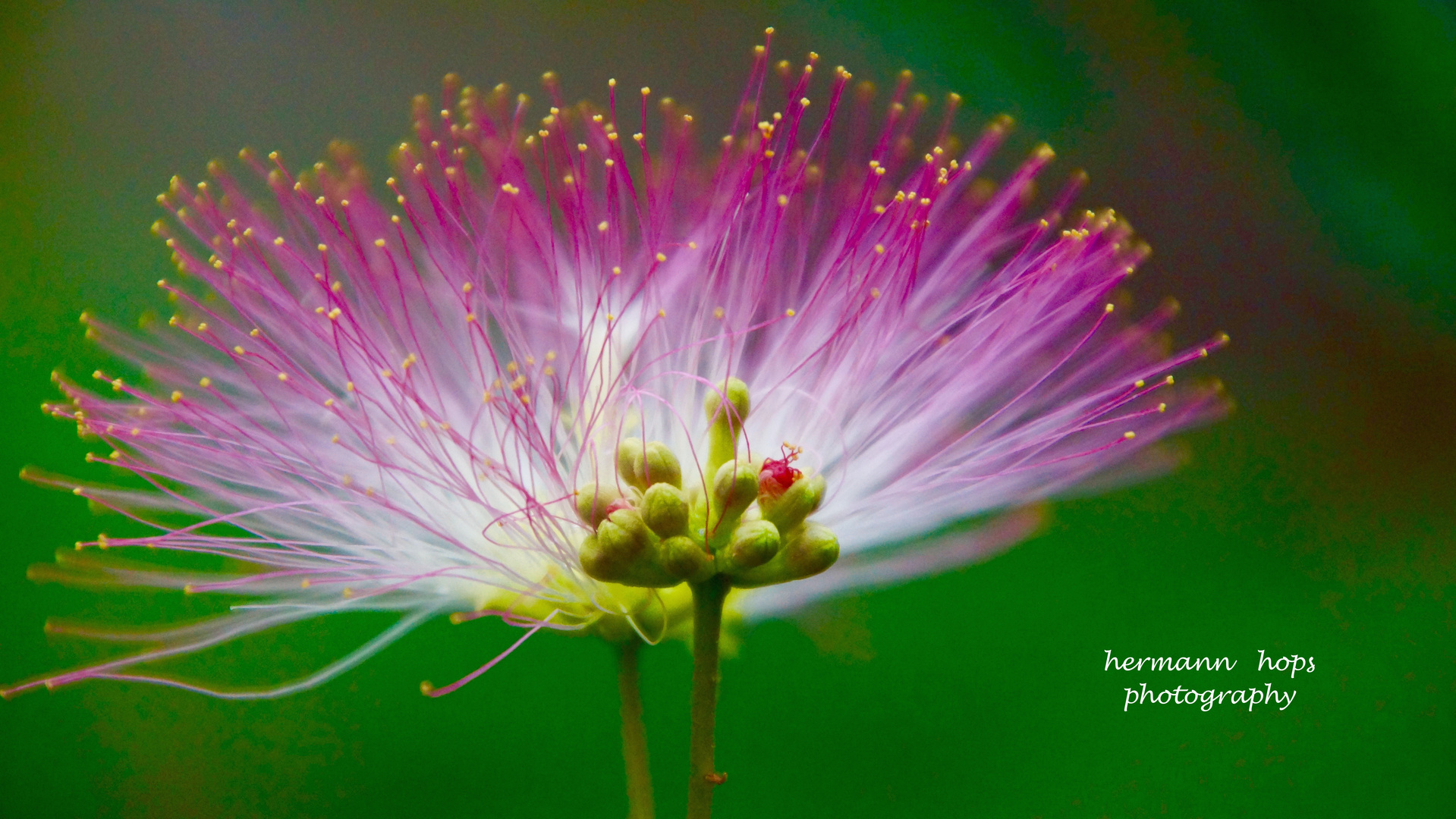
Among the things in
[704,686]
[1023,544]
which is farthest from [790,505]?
[1023,544]

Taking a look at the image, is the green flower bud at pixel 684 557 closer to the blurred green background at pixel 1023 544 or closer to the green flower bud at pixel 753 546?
the green flower bud at pixel 753 546

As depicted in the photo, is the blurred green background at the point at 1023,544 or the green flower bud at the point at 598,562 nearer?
the green flower bud at the point at 598,562

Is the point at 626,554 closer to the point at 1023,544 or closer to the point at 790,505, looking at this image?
the point at 790,505

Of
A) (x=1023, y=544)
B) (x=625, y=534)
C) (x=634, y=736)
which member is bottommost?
(x=634, y=736)

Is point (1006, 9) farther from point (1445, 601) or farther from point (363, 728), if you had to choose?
point (363, 728)

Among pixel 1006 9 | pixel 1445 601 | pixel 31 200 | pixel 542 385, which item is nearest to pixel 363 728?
pixel 542 385

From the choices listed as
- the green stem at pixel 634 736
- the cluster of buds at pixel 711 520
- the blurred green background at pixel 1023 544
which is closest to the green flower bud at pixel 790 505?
the cluster of buds at pixel 711 520
